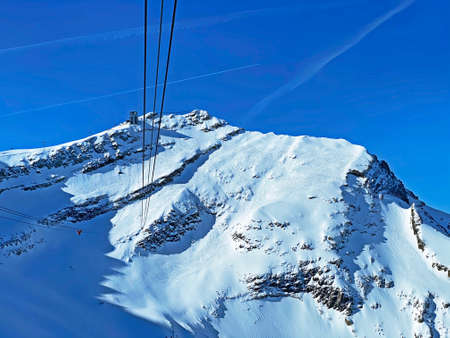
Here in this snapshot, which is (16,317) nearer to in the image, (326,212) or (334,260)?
(334,260)

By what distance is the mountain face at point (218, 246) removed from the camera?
3662 cm

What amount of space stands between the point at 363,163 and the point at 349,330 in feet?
111

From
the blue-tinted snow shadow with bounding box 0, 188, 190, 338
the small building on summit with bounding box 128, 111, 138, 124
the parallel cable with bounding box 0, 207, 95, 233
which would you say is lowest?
the blue-tinted snow shadow with bounding box 0, 188, 190, 338

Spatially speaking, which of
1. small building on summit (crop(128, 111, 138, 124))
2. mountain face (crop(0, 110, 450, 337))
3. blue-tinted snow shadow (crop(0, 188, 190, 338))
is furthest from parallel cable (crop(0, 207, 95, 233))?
small building on summit (crop(128, 111, 138, 124))

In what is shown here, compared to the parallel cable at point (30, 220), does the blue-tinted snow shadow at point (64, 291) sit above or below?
below

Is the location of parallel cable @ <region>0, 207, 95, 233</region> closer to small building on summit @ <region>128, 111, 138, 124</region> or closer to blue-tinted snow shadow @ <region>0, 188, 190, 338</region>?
blue-tinted snow shadow @ <region>0, 188, 190, 338</region>

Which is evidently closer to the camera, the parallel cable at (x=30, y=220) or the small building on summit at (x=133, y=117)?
the parallel cable at (x=30, y=220)

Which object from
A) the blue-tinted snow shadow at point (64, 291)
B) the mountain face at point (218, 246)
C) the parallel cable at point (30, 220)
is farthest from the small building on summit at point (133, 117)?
the parallel cable at point (30, 220)

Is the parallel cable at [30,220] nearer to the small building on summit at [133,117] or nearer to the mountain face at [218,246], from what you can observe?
the mountain face at [218,246]

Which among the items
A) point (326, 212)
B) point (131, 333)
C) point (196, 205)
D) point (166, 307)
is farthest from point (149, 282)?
point (326, 212)

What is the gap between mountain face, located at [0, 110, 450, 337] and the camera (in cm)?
3662

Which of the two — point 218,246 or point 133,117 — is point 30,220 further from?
point 133,117

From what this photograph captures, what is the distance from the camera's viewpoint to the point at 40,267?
4050 cm

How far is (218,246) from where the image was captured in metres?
49.9
